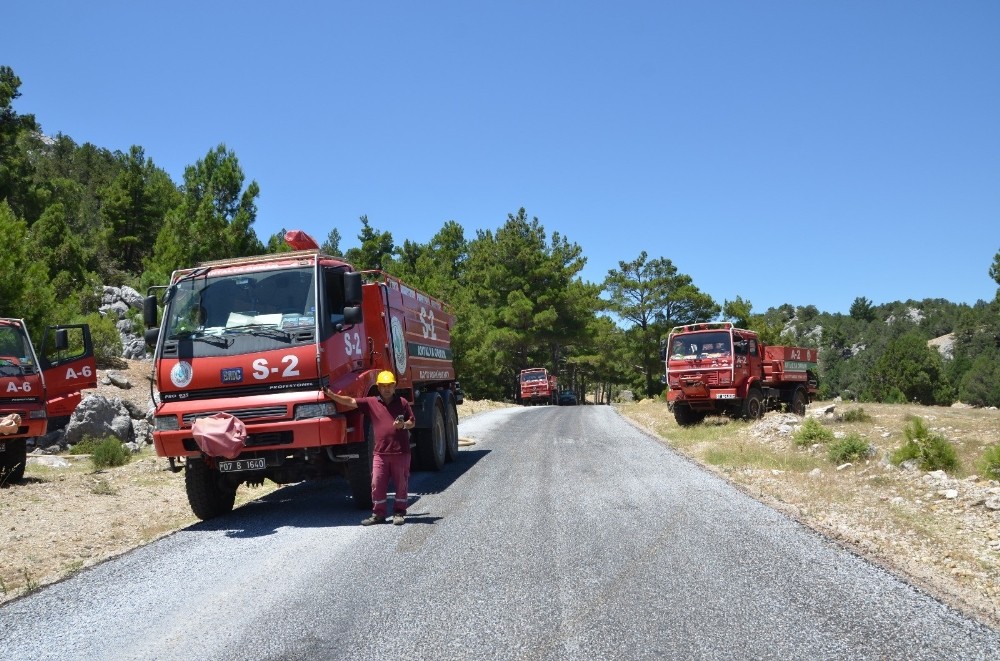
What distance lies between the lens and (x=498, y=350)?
50156 millimetres

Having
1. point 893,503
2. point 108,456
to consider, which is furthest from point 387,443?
point 108,456

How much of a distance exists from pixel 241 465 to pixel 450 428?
19.5 feet

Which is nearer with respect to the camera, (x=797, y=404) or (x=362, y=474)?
(x=362, y=474)

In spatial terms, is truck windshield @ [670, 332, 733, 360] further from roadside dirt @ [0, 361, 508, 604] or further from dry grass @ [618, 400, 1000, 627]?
roadside dirt @ [0, 361, 508, 604]

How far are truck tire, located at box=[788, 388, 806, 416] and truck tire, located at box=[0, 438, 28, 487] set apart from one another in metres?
20.7

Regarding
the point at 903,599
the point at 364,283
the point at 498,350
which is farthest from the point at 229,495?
the point at 498,350

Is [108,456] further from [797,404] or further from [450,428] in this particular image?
[797,404]

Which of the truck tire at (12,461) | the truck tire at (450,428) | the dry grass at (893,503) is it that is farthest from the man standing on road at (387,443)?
the truck tire at (12,461)

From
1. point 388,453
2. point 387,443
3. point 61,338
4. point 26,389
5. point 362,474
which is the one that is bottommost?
point 362,474

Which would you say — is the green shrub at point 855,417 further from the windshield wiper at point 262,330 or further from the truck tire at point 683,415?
the windshield wiper at point 262,330

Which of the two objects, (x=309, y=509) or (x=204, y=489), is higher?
(x=204, y=489)

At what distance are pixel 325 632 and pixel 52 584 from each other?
3033 millimetres

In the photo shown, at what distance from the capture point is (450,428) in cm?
1366

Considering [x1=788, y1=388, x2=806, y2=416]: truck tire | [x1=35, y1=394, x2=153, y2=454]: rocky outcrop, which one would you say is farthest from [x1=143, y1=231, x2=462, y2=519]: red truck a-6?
[x1=788, y1=388, x2=806, y2=416]: truck tire
